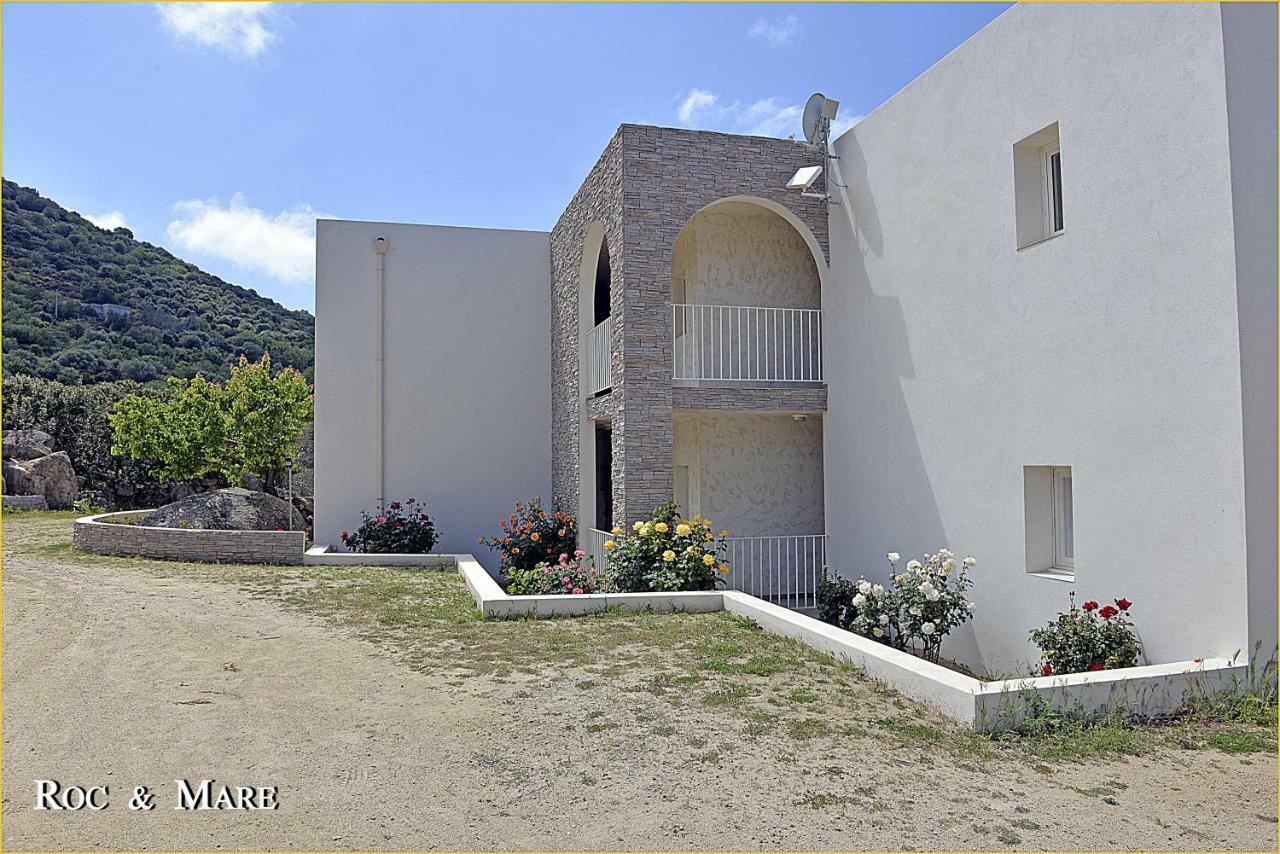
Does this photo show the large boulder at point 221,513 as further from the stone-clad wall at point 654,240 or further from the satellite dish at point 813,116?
the satellite dish at point 813,116

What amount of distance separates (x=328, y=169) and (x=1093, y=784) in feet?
45.2

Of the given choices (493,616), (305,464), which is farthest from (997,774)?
(305,464)

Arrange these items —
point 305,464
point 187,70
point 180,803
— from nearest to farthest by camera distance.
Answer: point 180,803 → point 187,70 → point 305,464

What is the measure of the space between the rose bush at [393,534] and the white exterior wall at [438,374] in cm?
37

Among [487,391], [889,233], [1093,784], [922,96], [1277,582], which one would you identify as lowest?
[1093,784]

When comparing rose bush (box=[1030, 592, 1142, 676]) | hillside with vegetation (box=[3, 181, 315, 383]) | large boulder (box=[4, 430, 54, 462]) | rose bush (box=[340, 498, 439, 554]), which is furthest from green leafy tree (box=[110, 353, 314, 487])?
rose bush (box=[1030, 592, 1142, 676])

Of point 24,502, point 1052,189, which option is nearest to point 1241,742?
point 1052,189

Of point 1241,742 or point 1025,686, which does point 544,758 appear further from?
point 1241,742

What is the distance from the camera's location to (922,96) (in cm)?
926

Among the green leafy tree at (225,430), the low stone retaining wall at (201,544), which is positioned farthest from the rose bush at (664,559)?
the green leafy tree at (225,430)

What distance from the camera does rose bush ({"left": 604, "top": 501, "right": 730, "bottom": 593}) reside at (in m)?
9.41

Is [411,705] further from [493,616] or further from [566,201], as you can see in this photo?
[566,201]

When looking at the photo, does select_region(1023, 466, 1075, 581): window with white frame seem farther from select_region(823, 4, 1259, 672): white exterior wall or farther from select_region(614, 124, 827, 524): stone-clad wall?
select_region(614, 124, 827, 524): stone-clad wall

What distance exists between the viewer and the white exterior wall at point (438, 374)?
14.6 metres
